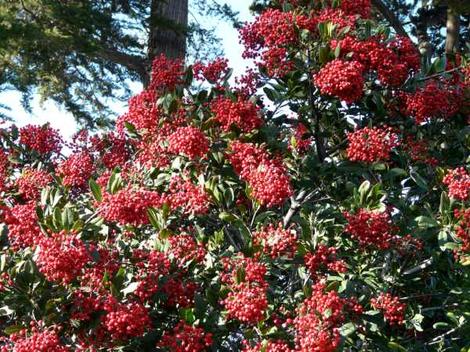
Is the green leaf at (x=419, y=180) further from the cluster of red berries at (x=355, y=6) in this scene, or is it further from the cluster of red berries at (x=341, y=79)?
the cluster of red berries at (x=355, y=6)

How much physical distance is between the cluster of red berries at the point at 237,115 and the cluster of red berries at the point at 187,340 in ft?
5.09

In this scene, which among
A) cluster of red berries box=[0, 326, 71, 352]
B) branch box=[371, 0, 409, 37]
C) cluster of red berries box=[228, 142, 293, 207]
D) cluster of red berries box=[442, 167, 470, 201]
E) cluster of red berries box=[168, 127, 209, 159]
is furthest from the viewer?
branch box=[371, 0, 409, 37]

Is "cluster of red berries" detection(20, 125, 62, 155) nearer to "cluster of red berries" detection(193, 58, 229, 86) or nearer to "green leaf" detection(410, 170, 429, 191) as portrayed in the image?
"cluster of red berries" detection(193, 58, 229, 86)

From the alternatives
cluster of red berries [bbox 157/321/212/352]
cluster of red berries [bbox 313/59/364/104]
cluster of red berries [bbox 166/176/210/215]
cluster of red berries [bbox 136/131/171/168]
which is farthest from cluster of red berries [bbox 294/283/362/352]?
cluster of red berries [bbox 136/131/171/168]

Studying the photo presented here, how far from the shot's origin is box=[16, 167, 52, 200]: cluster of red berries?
438 centimetres

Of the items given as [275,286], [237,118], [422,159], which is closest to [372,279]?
[275,286]

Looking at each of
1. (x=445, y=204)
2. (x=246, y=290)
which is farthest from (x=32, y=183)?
(x=445, y=204)

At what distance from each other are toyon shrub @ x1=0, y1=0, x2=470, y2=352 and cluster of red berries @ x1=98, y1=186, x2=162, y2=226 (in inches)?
0.4

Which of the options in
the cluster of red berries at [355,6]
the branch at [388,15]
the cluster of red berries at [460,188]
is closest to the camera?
the cluster of red berries at [460,188]

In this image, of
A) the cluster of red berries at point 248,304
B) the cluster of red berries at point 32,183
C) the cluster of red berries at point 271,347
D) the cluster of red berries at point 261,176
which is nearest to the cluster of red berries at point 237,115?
the cluster of red berries at point 261,176

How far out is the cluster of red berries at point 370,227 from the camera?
3732 mm

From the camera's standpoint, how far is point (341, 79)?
416 centimetres

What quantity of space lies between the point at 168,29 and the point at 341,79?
4.07 m

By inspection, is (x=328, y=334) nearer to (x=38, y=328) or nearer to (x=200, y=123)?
(x=38, y=328)
